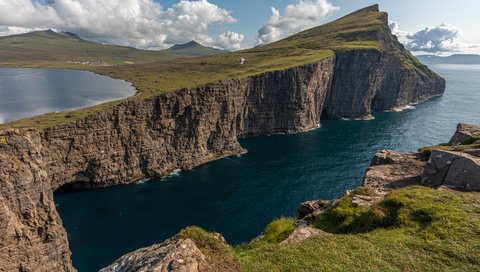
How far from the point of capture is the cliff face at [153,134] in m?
45.8

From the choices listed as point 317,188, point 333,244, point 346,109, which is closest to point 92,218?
point 317,188

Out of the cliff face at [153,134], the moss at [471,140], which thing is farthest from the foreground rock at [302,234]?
the cliff face at [153,134]

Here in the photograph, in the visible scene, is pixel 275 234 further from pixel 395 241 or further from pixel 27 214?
pixel 27 214

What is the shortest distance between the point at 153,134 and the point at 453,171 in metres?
86.9

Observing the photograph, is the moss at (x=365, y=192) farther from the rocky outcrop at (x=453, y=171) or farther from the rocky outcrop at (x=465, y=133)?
the rocky outcrop at (x=465, y=133)

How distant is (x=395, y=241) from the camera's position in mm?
18984

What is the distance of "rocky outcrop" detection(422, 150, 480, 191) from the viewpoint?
86.5 ft

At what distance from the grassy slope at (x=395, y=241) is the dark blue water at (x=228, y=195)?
1651 inches

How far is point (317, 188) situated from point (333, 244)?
65983 millimetres

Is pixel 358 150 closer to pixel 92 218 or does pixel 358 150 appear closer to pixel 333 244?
pixel 92 218

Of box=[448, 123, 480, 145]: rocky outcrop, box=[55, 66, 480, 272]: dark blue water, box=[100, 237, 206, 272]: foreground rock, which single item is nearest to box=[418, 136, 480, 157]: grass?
box=[448, 123, 480, 145]: rocky outcrop

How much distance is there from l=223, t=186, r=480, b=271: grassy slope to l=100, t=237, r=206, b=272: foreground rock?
2.86 meters

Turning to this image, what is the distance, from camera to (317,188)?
82938mm

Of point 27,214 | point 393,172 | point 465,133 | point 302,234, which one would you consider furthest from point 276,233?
point 27,214
